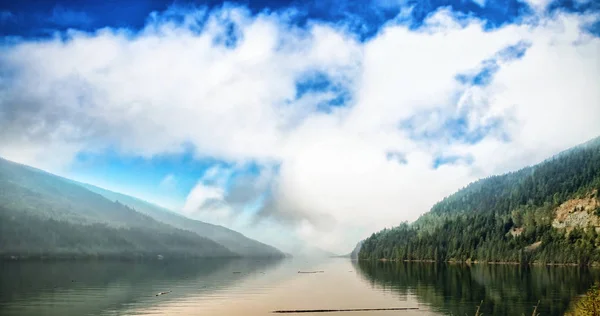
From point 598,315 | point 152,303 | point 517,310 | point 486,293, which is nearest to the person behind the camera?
point 598,315

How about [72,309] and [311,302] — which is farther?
[311,302]

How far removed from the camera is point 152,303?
330ft

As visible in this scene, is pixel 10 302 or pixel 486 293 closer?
pixel 10 302

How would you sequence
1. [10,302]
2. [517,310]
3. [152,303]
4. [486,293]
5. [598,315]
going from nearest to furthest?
[598,315] → [517,310] → [10,302] → [152,303] → [486,293]

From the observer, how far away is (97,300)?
104 meters

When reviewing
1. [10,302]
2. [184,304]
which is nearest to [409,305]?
[184,304]

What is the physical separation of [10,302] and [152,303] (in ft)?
82.3

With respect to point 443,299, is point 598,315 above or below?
above

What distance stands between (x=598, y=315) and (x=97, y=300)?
297 feet

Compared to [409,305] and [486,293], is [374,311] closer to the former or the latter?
[409,305]

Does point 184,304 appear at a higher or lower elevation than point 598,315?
lower

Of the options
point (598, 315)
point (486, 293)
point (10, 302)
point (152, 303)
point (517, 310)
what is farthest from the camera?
point (486, 293)

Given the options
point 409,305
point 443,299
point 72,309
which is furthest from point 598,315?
point 72,309

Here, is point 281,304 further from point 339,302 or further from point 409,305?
point 409,305
